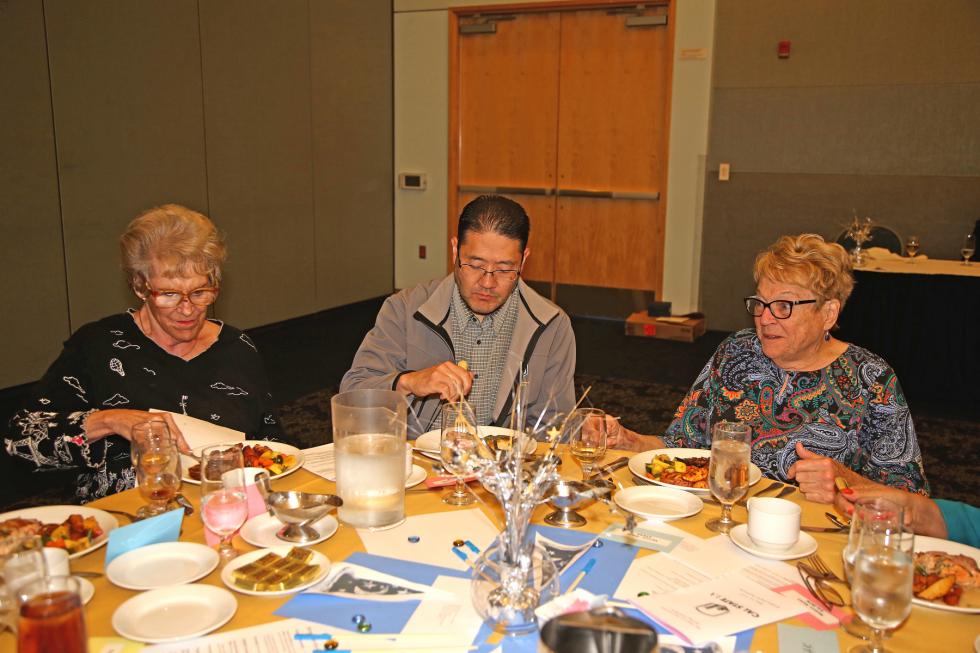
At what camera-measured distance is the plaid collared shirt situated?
271cm

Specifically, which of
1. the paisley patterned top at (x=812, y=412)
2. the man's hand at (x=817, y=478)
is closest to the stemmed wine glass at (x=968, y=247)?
the paisley patterned top at (x=812, y=412)

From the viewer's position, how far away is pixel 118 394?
7.45ft

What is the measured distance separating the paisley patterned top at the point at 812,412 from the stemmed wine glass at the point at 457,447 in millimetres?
799

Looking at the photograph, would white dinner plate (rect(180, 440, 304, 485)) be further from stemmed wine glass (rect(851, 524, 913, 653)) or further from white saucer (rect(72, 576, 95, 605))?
stemmed wine glass (rect(851, 524, 913, 653))

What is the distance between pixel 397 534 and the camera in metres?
1.66

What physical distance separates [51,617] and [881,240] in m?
7.13

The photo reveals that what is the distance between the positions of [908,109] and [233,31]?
584 centimetres

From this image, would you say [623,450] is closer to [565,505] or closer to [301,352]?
[565,505]

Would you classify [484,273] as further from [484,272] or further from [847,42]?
[847,42]

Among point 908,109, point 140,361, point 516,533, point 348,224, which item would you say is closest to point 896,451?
point 516,533

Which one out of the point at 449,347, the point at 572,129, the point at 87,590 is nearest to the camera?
the point at 87,590

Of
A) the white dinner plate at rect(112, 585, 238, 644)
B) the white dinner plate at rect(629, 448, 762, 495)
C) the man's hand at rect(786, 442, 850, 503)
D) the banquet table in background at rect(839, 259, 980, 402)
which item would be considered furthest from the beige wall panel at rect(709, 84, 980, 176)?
the white dinner plate at rect(112, 585, 238, 644)

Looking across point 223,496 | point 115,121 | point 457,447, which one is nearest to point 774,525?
point 457,447

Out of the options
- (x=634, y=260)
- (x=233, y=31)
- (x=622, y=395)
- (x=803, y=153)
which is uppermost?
(x=233, y=31)
